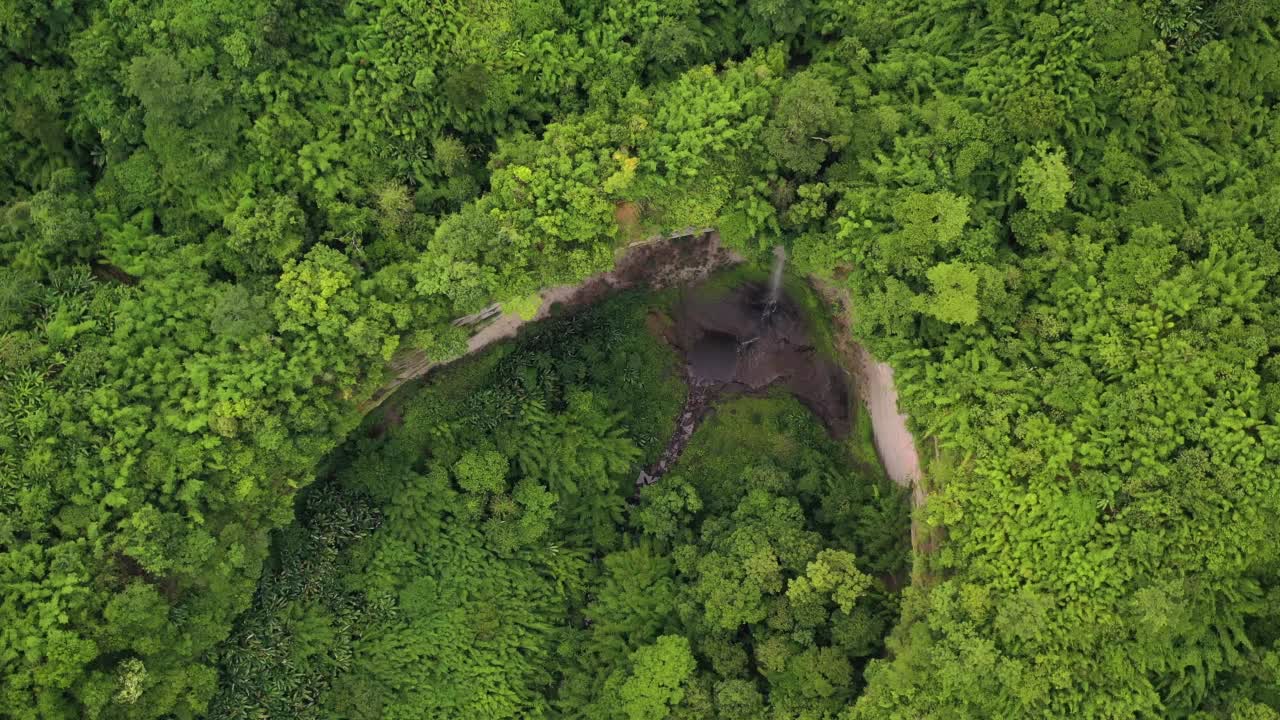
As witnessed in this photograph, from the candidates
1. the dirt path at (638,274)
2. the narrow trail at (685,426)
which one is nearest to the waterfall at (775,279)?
the dirt path at (638,274)

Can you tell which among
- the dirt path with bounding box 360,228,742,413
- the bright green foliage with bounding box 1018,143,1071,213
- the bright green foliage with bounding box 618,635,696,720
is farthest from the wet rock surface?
the bright green foliage with bounding box 1018,143,1071,213

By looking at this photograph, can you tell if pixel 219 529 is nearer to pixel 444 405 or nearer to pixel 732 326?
pixel 444 405

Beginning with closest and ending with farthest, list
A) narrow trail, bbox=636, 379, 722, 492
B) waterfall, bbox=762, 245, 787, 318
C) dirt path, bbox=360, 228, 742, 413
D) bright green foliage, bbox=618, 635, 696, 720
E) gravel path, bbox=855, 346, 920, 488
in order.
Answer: bright green foliage, bbox=618, 635, 696, 720
gravel path, bbox=855, 346, 920, 488
waterfall, bbox=762, 245, 787, 318
dirt path, bbox=360, 228, 742, 413
narrow trail, bbox=636, 379, 722, 492

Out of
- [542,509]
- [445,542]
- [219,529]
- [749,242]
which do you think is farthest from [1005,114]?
[219,529]

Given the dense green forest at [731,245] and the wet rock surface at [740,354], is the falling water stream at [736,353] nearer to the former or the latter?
the wet rock surface at [740,354]

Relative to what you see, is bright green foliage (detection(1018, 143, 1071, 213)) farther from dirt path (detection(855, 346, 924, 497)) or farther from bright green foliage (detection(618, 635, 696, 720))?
bright green foliage (detection(618, 635, 696, 720))

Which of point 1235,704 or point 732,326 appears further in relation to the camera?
point 732,326

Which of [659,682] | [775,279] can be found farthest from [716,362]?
[659,682]
